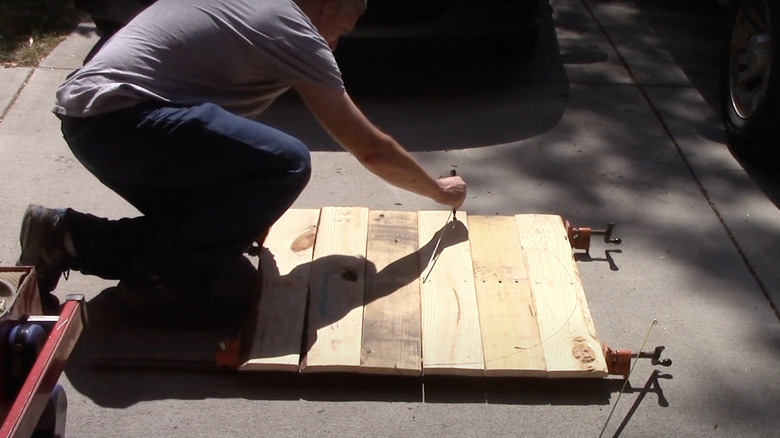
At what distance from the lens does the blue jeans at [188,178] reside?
8.46 ft

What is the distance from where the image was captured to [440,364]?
2629mm

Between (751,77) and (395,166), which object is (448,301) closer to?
(395,166)

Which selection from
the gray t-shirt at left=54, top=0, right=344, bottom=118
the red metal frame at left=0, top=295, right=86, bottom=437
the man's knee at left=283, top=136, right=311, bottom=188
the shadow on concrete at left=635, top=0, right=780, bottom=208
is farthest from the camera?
the shadow on concrete at left=635, top=0, right=780, bottom=208

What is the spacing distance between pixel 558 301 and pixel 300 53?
1133 millimetres

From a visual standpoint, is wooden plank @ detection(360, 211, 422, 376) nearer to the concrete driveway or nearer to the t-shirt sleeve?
the concrete driveway

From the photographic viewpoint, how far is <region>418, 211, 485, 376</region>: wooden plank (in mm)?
2646

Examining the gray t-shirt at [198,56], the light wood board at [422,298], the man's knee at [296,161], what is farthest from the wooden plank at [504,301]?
the gray t-shirt at [198,56]

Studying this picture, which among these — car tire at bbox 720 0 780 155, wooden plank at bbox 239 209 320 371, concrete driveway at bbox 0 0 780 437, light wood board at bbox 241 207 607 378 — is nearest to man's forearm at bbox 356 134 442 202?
light wood board at bbox 241 207 607 378

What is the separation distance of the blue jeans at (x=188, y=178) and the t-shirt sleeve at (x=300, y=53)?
0.66ft

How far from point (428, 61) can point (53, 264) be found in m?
2.95

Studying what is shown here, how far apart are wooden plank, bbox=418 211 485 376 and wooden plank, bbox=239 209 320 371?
0.38 meters

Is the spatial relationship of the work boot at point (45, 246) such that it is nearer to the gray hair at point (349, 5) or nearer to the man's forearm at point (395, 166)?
the man's forearm at point (395, 166)

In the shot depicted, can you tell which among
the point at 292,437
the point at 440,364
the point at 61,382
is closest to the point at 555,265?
the point at 440,364

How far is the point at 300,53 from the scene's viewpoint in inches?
102
